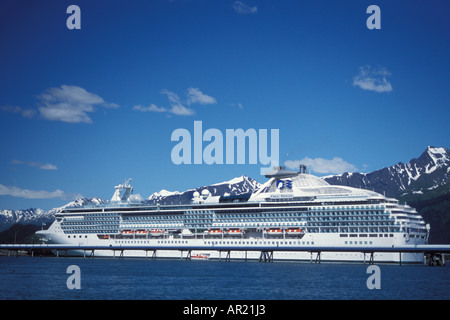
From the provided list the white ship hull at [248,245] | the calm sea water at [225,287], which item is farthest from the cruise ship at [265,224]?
the calm sea water at [225,287]

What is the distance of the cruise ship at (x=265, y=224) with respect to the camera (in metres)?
107

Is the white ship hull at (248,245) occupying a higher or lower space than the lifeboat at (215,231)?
lower

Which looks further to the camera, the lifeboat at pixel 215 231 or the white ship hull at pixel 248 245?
the lifeboat at pixel 215 231

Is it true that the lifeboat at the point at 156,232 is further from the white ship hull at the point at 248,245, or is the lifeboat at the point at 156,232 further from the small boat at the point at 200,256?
the small boat at the point at 200,256

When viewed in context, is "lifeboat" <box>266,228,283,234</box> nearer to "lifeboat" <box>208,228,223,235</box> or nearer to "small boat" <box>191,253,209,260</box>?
"lifeboat" <box>208,228,223,235</box>

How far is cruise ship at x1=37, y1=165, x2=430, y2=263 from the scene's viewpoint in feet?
350

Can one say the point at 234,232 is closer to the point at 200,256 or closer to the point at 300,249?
the point at 200,256

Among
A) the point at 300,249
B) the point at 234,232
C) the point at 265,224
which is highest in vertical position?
the point at 265,224

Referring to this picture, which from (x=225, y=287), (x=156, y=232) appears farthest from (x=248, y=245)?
(x=225, y=287)

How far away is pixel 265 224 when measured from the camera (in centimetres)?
12006

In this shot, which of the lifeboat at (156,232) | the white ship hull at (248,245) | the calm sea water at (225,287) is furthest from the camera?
the lifeboat at (156,232)

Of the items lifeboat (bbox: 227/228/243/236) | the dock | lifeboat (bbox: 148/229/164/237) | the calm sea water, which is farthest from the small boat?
the calm sea water
